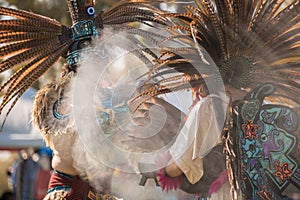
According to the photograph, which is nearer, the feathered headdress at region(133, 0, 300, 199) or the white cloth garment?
the feathered headdress at region(133, 0, 300, 199)

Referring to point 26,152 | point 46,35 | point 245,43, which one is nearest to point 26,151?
point 26,152

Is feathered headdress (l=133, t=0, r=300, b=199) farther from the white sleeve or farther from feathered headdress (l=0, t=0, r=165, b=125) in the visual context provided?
feathered headdress (l=0, t=0, r=165, b=125)

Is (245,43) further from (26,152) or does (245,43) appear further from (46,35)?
(26,152)

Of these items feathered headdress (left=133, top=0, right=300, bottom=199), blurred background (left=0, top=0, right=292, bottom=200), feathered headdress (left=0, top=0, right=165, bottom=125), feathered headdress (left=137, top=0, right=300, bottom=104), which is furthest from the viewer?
blurred background (left=0, top=0, right=292, bottom=200)

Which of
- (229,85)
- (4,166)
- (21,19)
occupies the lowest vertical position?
(4,166)

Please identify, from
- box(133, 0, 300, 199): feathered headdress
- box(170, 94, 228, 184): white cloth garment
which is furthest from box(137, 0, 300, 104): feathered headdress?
box(170, 94, 228, 184): white cloth garment

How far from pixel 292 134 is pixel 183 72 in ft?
2.08

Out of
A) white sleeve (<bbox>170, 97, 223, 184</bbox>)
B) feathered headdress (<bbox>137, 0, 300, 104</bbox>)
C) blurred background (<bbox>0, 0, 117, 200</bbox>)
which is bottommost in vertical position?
blurred background (<bbox>0, 0, 117, 200</bbox>)

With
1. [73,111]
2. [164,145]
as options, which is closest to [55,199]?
[73,111]

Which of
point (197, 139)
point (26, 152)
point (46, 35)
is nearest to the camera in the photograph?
point (197, 139)

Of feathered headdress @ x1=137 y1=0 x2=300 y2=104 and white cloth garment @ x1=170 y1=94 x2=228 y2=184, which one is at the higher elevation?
feathered headdress @ x1=137 y1=0 x2=300 y2=104

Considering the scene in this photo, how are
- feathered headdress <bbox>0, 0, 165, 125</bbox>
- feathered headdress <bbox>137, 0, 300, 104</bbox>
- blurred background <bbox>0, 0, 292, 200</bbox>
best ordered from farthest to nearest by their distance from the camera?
blurred background <bbox>0, 0, 292, 200</bbox>, feathered headdress <bbox>0, 0, 165, 125</bbox>, feathered headdress <bbox>137, 0, 300, 104</bbox>

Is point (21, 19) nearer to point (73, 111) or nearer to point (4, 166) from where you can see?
point (73, 111)

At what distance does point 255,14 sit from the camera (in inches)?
124
